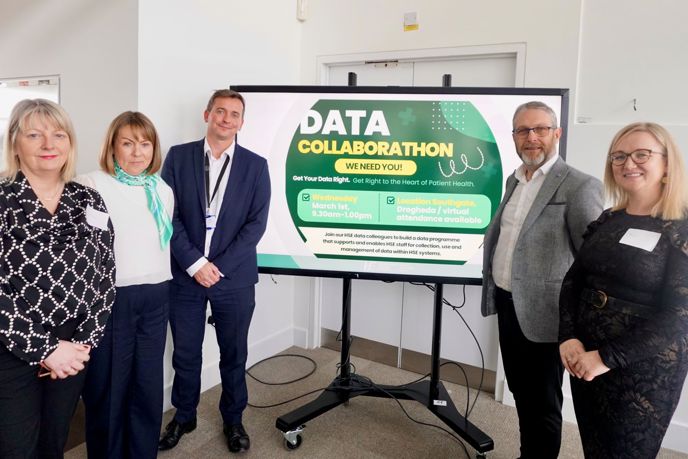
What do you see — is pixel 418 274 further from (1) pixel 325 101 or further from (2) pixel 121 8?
(2) pixel 121 8

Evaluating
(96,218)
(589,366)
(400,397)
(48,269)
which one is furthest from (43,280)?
(400,397)

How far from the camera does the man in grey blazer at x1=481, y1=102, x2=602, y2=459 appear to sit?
70.7 inches

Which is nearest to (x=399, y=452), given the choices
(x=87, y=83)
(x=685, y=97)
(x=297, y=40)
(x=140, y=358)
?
(x=140, y=358)

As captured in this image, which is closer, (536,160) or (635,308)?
(635,308)

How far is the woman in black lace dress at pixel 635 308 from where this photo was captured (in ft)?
4.32

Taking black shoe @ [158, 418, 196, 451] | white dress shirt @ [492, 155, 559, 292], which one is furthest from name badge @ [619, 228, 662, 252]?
black shoe @ [158, 418, 196, 451]

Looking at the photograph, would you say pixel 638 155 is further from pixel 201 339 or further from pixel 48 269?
pixel 201 339

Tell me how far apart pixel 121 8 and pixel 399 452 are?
2.69 metres

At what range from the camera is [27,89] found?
2.80m

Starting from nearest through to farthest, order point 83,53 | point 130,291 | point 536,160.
→ point 130,291, point 536,160, point 83,53

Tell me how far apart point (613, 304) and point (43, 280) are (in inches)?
68.3

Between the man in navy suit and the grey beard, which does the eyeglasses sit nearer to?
the grey beard

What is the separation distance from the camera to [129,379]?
1842 mm

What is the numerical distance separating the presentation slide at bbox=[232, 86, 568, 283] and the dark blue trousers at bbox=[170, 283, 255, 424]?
1.26 feet
